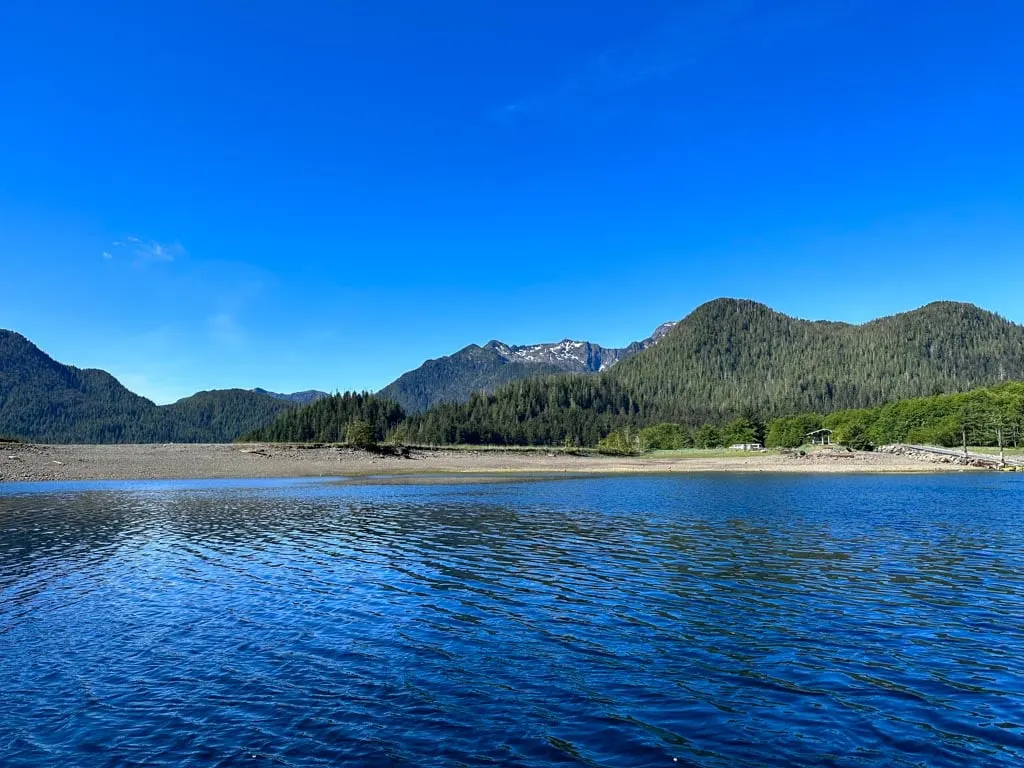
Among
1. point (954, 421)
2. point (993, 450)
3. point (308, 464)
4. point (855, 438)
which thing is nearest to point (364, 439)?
point (308, 464)

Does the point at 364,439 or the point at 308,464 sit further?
the point at 364,439

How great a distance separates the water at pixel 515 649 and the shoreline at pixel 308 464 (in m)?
65.2

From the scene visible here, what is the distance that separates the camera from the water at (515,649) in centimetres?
1097

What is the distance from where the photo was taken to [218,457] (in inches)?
4449

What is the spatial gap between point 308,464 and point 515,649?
106 m

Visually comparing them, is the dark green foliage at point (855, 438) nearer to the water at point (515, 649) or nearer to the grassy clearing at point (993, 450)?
the grassy clearing at point (993, 450)

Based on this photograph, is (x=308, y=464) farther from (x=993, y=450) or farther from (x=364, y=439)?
(x=993, y=450)

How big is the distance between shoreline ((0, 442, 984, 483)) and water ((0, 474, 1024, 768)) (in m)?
65.2

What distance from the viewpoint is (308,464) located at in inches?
4513

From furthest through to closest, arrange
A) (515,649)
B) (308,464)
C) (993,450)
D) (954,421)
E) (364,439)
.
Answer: (954,421)
(993,450)
(364,439)
(308,464)
(515,649)

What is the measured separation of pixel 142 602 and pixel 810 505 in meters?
50.1

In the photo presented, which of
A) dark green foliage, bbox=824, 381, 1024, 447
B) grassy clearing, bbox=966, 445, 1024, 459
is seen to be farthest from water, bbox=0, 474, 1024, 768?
dark green foliage, bbox=824, 381, 1024, 447

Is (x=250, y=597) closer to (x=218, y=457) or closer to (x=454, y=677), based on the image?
(x=454, y=677)

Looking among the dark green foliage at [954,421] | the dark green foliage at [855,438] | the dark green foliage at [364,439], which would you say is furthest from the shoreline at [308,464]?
the dark green foliage at [855,438]
